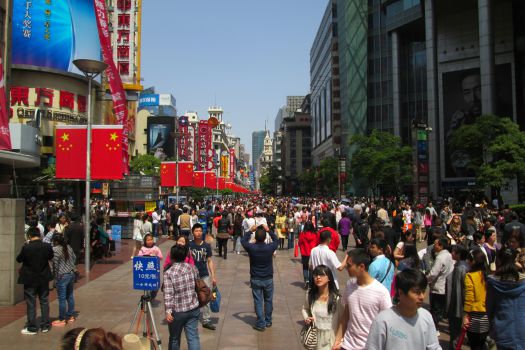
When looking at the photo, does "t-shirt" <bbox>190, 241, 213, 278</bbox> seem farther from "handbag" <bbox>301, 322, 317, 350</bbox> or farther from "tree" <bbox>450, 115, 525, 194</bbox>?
"tree" <bbox>450, 115, 525, 194</bbox>

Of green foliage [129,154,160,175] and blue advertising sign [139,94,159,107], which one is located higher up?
blue advertising sign [139,94,159,107]

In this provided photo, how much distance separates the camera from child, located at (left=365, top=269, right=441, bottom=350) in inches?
138

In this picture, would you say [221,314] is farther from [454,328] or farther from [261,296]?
[454,328]

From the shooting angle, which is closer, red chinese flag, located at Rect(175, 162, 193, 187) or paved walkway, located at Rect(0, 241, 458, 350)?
paved walkway, located at Rect(0, 241, 458, 350)

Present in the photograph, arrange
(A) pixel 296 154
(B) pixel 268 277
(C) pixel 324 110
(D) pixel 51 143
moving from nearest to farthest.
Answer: (B) pixel 268 277 < (D) pixel 51 143 < (C) pixel 324 110 < (A) pixel 296 154

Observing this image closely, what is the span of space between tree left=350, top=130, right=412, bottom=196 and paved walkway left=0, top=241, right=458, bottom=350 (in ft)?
105

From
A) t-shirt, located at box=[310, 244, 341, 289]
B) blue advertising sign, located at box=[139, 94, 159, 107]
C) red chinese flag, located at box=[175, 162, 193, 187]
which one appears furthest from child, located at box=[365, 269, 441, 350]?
blue advertising sign, located at box=[139, 94, 159, 107]

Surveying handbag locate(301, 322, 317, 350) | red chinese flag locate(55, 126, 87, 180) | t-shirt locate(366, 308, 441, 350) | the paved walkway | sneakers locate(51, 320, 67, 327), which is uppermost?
red chinese flag locate(55, 126, 87, 180)

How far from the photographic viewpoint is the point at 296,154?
157 m

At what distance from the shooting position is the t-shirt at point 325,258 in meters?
8.23

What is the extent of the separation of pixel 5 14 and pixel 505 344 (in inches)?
933

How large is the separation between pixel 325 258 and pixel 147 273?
281 cm

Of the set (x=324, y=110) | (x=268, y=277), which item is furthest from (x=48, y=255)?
(x=324, y=110)

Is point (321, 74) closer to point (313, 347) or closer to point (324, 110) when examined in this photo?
point (324, 110)
